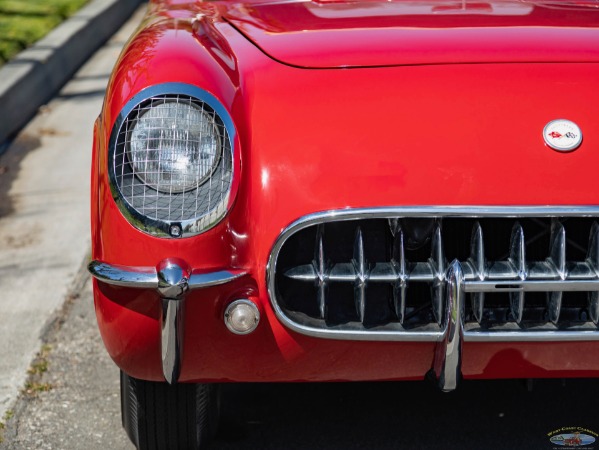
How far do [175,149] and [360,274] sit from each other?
521 millimetres

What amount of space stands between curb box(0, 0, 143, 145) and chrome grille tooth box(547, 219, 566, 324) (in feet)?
15.7

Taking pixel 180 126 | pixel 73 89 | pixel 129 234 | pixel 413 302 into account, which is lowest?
pixel 73 89

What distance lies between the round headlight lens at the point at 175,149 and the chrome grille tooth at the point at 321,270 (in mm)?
301

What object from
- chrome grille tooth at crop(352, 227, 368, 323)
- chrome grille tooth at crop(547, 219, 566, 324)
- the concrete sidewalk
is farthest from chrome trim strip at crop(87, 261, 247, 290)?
the concrete sidewalk

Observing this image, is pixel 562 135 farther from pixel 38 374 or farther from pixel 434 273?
pixel 38 374

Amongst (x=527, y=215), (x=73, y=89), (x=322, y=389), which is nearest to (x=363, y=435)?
(x=322, y=389)

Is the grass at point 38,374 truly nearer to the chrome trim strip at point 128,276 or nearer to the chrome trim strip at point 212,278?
the chrome trim strip at point 128,276

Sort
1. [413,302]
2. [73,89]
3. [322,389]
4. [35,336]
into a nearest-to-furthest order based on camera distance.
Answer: [413,302] < [322,389] < [35,336] < [73,89]

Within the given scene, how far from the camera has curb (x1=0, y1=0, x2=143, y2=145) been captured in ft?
22.9

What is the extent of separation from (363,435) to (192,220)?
1.00 metres

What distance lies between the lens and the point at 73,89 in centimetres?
809

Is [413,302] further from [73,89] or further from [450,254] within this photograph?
[73,89]

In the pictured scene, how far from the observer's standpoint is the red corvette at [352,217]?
2488 mm

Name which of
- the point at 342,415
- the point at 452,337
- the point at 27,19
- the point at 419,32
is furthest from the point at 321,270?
the point at 27,19
